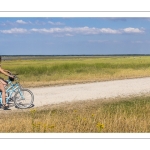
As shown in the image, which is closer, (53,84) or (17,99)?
(17,99)

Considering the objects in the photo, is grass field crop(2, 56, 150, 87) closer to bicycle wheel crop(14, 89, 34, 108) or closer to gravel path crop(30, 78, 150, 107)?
gravel path crop(30, 78, 150, 107)

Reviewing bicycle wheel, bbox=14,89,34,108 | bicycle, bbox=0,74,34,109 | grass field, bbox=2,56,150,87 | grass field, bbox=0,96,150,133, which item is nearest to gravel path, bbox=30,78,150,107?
bicycle wheel, bbox=14,89,34,108

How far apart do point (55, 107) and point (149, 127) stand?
2889 millimetres

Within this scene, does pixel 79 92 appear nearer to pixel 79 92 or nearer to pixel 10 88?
pixel 79 92

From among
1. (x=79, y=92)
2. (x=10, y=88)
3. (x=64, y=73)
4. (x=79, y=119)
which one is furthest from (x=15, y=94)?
(x=64, y=73)

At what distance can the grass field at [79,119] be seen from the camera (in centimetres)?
723

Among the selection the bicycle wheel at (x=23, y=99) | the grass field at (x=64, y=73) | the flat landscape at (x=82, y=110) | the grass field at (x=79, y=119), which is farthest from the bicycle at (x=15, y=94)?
the grass field at (x=64, y=73)

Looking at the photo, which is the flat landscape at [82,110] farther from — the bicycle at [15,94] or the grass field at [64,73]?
the grass field at [64,73]

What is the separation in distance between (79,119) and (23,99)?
86.4 inches
